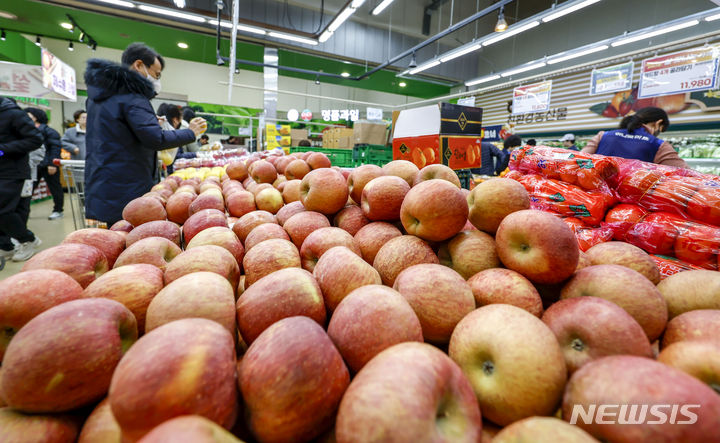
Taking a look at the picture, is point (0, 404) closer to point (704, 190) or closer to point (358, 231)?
point (358, 231)

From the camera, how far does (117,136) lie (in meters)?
2.94

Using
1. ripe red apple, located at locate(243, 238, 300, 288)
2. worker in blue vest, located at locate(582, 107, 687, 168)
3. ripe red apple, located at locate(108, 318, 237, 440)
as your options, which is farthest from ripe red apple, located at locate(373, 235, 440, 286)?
worker in blue vest, located at locate(582, 107, 687, 168)

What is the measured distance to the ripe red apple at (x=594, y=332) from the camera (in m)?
0.81

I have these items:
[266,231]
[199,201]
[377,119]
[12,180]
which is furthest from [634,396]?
[377,119]

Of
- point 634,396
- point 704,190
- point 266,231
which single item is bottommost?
point 634,396

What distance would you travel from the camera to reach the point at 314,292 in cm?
101

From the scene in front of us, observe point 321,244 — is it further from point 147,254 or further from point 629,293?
point 629,293

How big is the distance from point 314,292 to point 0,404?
85cm

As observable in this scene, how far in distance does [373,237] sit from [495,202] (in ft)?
1.85

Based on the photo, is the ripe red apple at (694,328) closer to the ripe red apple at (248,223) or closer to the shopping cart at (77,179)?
the ripe red apple at (248,223)

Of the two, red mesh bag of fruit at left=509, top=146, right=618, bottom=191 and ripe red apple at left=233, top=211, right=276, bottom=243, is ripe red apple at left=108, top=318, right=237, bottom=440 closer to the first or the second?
ripe red apple at left=233, top=211, right=276, bottom=243

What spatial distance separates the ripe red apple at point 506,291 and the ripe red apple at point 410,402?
17.0 inches

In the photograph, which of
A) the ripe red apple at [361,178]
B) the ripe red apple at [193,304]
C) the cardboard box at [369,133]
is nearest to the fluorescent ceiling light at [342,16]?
the cardboard box at [369,133]

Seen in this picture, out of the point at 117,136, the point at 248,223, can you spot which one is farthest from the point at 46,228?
the point at 248,223
